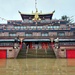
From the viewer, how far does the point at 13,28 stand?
120ft

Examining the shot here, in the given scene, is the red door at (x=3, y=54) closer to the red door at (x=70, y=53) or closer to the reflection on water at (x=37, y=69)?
the red door at (x=70, y=53)

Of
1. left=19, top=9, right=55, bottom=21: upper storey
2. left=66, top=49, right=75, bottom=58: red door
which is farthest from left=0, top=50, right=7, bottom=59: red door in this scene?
left=19, top=9, right=55, bottom=21: upper storey

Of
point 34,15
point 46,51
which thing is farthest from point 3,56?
point 34,15

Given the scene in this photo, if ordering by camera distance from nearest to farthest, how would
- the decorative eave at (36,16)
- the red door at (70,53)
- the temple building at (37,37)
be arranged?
the red door at (70,53)
the temple building at (37,37)
the decorative eave at (36,16)

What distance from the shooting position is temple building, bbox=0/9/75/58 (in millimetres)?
25469

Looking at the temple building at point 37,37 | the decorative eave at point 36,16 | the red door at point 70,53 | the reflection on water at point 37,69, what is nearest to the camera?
the reflection on water at point 37,69

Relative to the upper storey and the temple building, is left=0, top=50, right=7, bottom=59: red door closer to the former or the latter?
the temple building

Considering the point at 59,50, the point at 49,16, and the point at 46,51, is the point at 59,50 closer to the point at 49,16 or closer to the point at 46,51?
the point at 46,51

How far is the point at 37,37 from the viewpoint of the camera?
33.4 meters

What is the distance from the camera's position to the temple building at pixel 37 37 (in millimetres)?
25469

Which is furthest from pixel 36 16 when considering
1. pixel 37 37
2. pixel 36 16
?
pixel 37 37

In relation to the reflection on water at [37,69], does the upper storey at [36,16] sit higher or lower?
higher

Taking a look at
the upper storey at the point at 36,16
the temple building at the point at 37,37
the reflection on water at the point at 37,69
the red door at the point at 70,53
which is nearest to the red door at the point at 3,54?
the temple building at the point at 37,37

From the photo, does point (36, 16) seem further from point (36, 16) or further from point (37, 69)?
point (37, 69)
